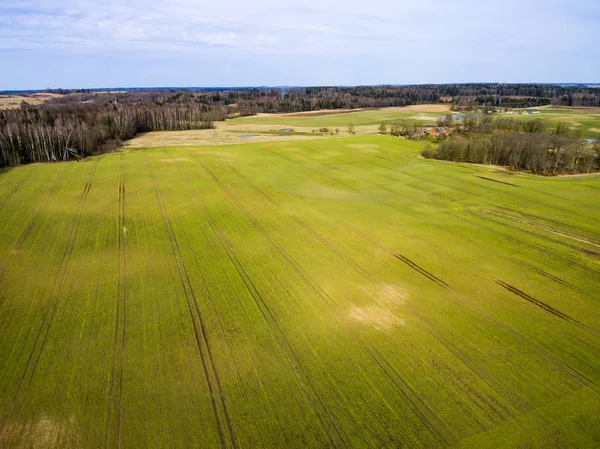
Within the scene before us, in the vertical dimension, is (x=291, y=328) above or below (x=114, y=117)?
below

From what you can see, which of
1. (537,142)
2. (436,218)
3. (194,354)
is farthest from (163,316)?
(537,142)

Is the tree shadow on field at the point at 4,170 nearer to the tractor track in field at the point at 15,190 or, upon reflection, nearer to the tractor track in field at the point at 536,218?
the tractor track in field at the point at 15,190

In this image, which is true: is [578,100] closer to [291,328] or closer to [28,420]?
[291,328]

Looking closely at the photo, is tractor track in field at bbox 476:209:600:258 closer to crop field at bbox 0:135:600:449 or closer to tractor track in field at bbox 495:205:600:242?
crop field at bbox 0:135:600:449

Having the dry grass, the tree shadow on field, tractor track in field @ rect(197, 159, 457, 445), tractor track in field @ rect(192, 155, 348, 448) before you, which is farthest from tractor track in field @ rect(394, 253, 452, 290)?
the dry grass

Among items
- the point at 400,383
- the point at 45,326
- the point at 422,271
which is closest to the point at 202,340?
the point at 45,326

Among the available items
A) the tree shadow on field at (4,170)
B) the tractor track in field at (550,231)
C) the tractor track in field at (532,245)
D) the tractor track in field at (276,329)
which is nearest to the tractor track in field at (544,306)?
the tractor track in field at (532,245)

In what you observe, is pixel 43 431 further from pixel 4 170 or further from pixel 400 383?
pixel 4 170

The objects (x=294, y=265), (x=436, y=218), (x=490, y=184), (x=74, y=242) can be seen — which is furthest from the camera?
(x=490, y=184)
